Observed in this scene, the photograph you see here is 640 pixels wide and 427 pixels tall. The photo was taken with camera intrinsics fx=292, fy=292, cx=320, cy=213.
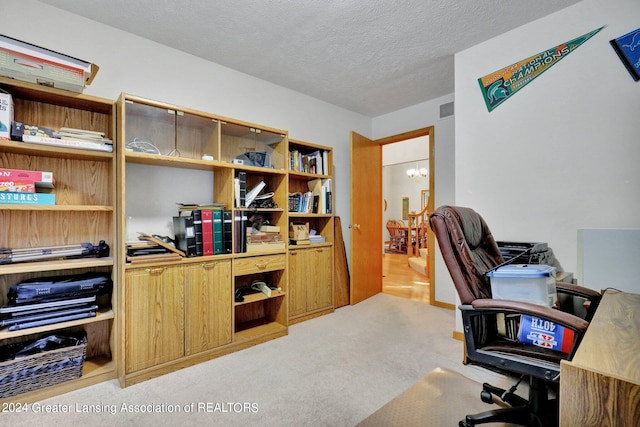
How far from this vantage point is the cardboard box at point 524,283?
137 centimetres

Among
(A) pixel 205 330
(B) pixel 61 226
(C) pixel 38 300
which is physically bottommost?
(A) pixel 205 330

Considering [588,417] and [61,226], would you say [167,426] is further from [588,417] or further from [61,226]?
[588,417]

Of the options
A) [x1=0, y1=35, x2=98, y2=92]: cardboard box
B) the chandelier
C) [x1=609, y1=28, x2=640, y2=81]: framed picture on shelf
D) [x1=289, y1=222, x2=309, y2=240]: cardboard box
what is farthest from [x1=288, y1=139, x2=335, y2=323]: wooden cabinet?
the chandelier

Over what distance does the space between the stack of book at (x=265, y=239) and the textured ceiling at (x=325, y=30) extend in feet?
5.41

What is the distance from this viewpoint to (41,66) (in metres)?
1.72

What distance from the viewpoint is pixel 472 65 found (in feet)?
8.68

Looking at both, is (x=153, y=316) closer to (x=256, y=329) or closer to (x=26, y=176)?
(x=256, y=329)

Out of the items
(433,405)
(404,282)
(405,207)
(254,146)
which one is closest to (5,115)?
(254,146)

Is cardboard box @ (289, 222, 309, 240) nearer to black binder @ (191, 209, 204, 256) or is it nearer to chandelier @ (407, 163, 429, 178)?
black binder @ (191, 209, 204, 256)

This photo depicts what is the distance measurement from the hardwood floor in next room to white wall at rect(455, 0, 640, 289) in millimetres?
1985

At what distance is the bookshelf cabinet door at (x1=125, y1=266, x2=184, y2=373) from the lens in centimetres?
200

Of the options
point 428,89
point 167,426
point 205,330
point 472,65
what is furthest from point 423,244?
point 167,426

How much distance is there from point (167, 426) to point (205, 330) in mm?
767

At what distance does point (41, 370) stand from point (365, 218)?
3.33m
